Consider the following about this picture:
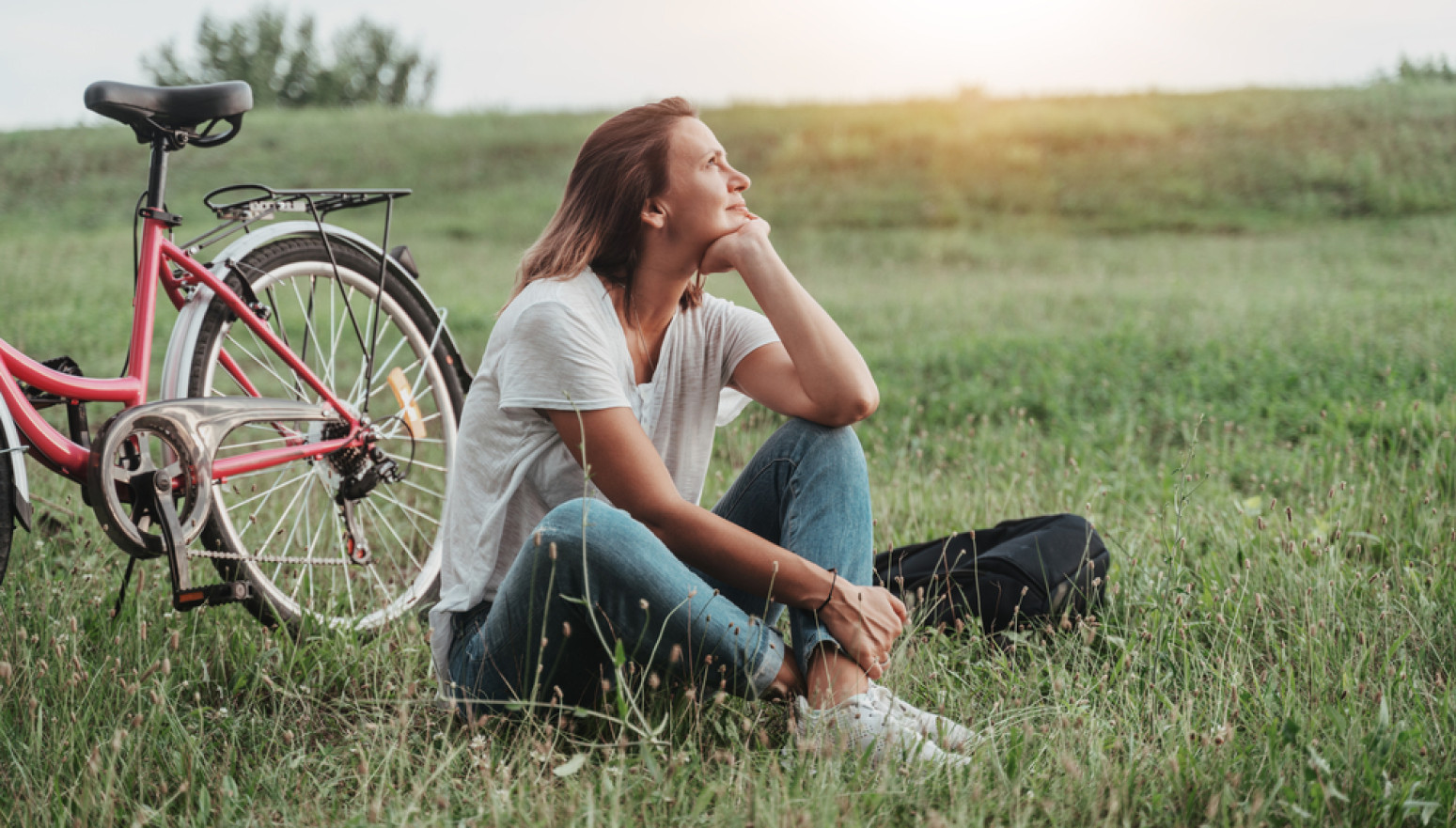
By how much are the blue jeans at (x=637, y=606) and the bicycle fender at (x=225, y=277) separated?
3.18 feet

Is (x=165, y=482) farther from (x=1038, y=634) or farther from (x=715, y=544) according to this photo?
(x=1038, y=634)

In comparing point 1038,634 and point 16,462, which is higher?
point 16,462

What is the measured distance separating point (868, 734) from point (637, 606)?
497mm

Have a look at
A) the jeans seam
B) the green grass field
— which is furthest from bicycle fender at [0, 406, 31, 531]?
the jeans seam

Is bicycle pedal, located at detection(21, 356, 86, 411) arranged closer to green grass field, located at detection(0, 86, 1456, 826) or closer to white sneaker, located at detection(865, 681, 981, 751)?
green grass field, located at detection(0, 86, 1456, 826)

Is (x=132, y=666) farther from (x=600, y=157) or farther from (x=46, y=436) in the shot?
(x=600, y=157)

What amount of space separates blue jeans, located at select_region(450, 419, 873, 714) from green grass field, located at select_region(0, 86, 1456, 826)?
0.36 feet

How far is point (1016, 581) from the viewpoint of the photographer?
2719 mm

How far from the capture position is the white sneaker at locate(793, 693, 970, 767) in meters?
1.93

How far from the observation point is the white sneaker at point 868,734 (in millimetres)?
1934

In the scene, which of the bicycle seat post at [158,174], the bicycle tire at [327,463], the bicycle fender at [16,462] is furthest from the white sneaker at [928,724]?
the bicycle seat post at [158,174]

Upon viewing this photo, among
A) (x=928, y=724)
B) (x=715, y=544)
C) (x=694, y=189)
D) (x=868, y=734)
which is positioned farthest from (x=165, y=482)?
(x=928, y=724)

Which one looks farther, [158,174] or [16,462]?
[158,174]

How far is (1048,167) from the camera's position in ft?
56.3
